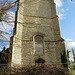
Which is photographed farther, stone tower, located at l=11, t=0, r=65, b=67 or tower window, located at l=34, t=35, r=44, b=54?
tower window, located at l=34, t=35, r=44, b=54

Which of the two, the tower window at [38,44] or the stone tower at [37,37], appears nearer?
the stone tower at [37,37]

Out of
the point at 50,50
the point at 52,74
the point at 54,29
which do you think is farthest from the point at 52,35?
the point at 52,74

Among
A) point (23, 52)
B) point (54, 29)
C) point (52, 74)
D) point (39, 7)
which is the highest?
point (39, 7)

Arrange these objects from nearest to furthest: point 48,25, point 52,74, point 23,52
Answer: point 52,74
point 23,52
point 48,25

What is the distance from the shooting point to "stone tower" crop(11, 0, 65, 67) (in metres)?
13.3

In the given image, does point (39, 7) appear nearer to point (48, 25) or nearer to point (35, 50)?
point (48, 25)

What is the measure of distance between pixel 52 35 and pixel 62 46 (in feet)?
9.19

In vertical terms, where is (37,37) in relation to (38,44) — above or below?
above

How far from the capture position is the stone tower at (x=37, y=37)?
13344 mm

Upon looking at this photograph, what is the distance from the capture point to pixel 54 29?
16.0 metres

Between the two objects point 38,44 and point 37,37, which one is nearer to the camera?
point 38,44

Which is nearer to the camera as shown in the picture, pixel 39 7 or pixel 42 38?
pixel 42 38

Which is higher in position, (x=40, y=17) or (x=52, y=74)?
(x=40, y=17)

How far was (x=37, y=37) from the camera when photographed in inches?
599
